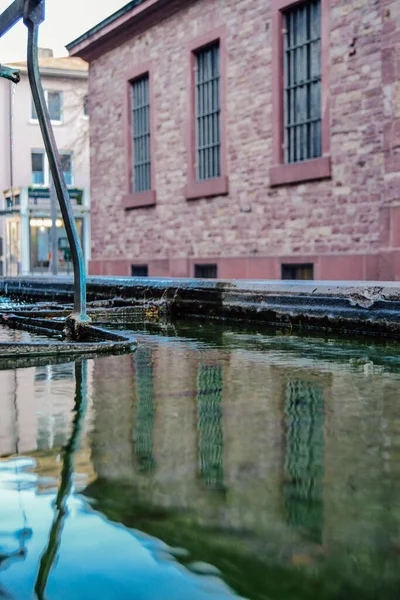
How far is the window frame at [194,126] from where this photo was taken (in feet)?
42.1

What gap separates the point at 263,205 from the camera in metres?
11.9

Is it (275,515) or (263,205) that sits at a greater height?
(263,205)

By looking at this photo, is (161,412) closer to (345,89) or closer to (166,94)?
(345,89)

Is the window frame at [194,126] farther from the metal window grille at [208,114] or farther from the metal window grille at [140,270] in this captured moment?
the metal window grille at [140,270]

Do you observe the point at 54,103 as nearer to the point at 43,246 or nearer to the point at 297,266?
the point at 43,246

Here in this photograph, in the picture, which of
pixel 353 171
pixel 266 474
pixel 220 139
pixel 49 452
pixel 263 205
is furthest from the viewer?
pixel 220 139

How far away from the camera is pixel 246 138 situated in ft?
40.3

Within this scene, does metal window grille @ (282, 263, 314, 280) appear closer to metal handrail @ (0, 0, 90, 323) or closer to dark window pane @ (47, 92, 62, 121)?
metal handrail @ (0, 0, 90, 323)

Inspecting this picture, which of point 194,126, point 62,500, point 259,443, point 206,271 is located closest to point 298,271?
point 206,271

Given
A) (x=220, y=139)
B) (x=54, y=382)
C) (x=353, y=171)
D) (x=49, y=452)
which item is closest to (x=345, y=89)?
(x=353, y=171)

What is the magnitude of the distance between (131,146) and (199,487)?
15.0 m

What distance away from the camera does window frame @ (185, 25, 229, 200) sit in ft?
42.1

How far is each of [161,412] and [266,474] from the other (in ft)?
2.35

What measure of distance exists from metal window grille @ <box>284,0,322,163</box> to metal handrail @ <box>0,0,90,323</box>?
7465 mm
